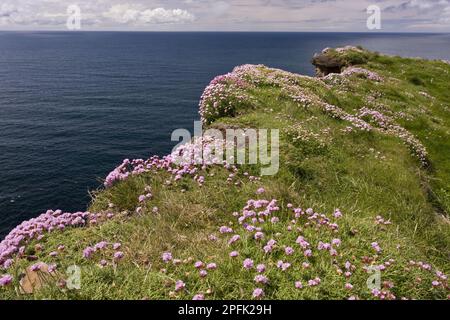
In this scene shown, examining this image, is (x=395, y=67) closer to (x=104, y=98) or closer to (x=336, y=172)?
(x=336, y=172)

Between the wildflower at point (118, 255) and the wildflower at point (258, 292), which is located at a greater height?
the wildflower at point (118, 255)

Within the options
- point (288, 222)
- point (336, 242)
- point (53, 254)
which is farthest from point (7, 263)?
point (336, 242)

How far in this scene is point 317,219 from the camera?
24.1 feet

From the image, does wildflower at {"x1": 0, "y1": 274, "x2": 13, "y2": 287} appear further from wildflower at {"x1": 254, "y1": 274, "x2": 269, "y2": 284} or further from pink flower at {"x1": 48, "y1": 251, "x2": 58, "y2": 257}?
wildflower at {"x1": 254, "y1": 274, "x2": 269, "y2": 284}

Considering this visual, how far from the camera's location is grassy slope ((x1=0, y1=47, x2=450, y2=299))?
5551 mm

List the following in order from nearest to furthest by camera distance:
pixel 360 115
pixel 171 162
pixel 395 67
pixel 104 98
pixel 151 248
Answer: pixel 151 248
pixel 171 162
pixel 360 115
pixel 395 67
pixel 104 98

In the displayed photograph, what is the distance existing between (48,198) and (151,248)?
42514 mm

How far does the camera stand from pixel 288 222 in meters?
7.11

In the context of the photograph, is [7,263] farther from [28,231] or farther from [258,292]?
[258,292]

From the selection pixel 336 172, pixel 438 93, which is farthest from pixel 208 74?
pixel 336 172

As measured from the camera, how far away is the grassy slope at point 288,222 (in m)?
5.55

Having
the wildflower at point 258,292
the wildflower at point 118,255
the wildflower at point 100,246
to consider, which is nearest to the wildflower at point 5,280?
the wildflower at point 100,246

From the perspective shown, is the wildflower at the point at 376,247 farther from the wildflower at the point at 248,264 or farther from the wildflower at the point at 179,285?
the wildflower at the point at 179,285
